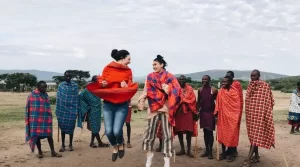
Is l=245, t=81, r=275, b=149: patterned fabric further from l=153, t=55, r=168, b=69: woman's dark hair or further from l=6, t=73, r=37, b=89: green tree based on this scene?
l=6, t=73, r=37, b=89: green tree

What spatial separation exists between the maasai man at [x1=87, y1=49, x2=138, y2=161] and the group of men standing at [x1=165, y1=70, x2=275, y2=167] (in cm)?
184

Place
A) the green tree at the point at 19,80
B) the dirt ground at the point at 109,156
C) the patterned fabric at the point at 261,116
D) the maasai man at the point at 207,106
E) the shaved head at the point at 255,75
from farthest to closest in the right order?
the green tree at the point at 19,80 → the maasai man at the point at 207,106 → the dirt ground at the point at 109,156 → the shaved head at the point at 255,75 → the patterned fabric at the point at 261,116

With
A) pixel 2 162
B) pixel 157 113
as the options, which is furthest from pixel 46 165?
pixel 157 113

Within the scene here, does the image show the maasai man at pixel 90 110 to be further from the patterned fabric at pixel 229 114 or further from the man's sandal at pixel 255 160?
the man's sandal at pixel 255 160

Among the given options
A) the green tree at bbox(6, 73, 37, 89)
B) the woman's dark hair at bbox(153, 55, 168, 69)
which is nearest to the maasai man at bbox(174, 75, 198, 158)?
the woman's dark hair at bbox(153, 55, 168, 69)

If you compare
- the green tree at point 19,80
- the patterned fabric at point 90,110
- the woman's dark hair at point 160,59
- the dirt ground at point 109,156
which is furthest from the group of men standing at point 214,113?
the green tree at point 19,80

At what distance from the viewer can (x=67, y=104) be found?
9.15m

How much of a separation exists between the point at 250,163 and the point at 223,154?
2.44ft

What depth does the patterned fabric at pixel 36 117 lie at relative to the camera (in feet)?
27.1

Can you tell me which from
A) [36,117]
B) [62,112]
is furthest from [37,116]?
[62,112]

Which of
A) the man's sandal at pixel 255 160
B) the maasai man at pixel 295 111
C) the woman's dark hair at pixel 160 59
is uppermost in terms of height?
the woman's dark hair at pixel 160 59

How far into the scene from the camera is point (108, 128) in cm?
660

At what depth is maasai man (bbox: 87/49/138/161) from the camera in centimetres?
659

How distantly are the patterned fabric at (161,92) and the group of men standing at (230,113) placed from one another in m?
1.31
